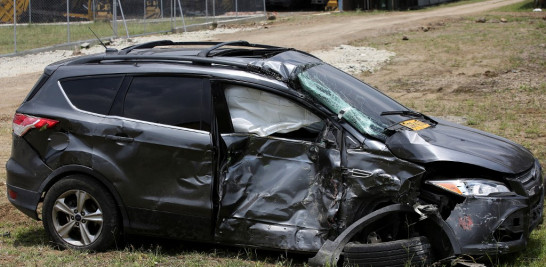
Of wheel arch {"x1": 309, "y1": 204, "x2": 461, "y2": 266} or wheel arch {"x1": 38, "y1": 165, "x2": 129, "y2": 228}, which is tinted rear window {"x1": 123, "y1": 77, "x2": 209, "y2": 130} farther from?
wheel arch {"x1": 309, "y1": 204, "x2": 461, "y2": 266}

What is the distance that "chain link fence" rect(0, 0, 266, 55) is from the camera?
71.7 feet

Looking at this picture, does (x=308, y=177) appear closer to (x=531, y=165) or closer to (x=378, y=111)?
(x=378, y=111)

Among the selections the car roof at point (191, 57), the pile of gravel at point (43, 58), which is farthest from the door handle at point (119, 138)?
the pile of gravel at point (43, 58)

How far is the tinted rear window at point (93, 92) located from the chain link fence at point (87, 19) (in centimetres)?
1641

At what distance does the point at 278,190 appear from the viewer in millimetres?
5367

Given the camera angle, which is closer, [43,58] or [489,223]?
[489,223]

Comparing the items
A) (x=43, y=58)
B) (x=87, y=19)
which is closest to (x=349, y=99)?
(x=43, y=58)

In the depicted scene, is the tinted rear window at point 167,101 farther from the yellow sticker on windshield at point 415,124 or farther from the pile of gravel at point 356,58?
the pile of gravel at point 356,58

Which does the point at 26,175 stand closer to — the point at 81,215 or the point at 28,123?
the point at 28,123

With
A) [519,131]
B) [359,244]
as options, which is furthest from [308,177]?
[519,131]

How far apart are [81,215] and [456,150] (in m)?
2.94

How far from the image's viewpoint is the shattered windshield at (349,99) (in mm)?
5355

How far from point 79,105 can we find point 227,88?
1264mm

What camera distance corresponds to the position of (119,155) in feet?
18.6
